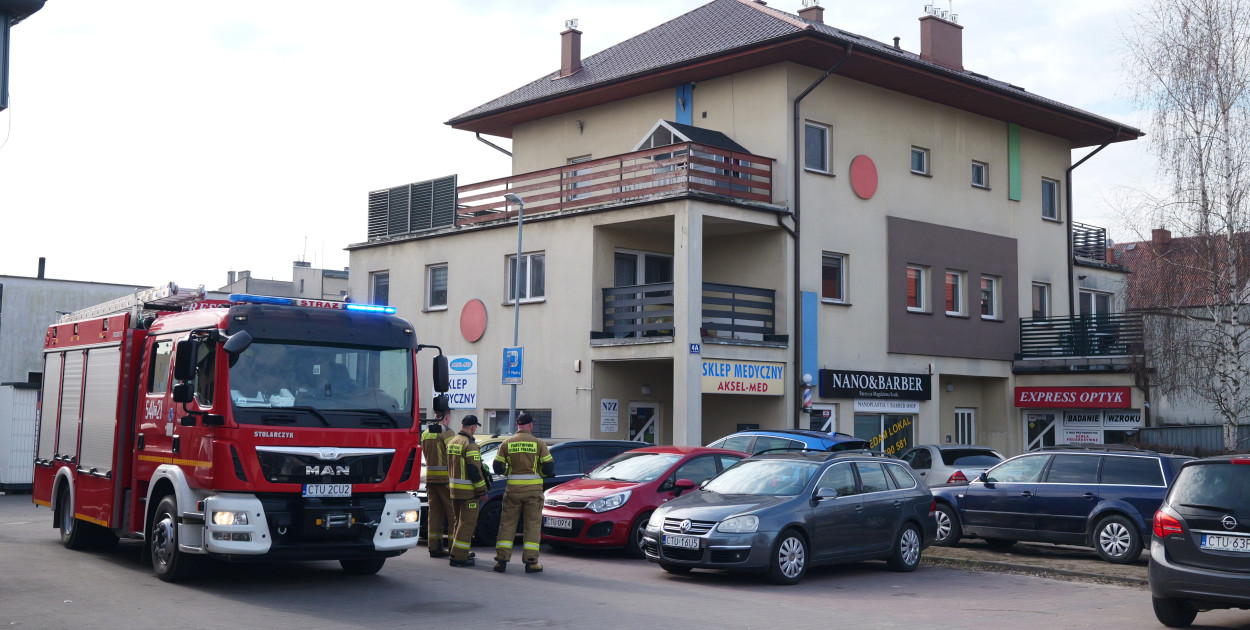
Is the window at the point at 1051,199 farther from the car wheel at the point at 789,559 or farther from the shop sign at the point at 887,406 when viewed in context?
the car wheel at the point at 789,559

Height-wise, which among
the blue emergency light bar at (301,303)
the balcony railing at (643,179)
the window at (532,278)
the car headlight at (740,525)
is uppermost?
the balcony railing at (643,179)

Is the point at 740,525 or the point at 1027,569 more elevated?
the point at 740,525

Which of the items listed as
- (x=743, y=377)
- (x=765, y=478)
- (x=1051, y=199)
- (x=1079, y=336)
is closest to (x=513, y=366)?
(x=743, y=377)

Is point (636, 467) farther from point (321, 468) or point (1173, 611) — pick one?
point (1173, 611)

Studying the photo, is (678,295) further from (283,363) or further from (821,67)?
(283,363)

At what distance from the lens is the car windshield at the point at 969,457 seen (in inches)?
804

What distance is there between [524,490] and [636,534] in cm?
230

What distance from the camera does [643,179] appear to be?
25781 mm

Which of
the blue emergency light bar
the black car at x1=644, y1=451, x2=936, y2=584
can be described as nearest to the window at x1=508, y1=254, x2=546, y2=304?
the black car at x1=644, y1=451, x2=936, y2=584

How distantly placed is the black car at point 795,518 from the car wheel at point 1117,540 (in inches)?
96.8

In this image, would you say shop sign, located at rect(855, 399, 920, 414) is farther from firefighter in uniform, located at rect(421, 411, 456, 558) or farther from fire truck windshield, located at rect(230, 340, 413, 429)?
fire truck windshield, located at rect(230, 340, 413, 429)

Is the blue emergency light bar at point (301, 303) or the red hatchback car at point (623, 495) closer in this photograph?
the blue emergency light bar at point (301, 303)

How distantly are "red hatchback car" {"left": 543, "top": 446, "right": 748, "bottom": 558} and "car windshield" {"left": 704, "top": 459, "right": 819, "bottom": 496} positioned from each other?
979 millimetres

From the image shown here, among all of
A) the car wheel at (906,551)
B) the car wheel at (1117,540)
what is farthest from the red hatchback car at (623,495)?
the car wheel at (1117,540)
